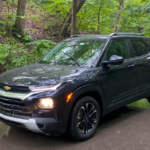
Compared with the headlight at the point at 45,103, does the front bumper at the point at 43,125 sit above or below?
below

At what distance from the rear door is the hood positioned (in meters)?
1.69

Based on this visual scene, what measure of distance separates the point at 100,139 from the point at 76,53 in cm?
184

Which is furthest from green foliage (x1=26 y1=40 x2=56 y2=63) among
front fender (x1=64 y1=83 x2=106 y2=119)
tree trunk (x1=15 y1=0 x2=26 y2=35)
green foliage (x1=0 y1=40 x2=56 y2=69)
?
tree trunk (x1=15 y1=0 x2=26 y2=35)

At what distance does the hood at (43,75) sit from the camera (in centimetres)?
329

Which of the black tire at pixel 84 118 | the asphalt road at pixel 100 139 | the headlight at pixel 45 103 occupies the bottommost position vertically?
the asphalt road at pixel 100 139

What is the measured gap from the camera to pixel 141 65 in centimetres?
488

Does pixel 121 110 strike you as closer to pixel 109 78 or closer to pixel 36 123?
pixel 109 78

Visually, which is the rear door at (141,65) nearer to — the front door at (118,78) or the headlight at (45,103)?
the front door at (118,78)

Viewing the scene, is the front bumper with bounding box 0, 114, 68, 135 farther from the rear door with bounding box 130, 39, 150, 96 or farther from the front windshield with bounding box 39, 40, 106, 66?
the rear door with bounding box 130, 39, 150, 96

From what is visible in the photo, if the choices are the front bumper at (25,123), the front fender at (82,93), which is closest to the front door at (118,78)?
the front fender at (82,93)

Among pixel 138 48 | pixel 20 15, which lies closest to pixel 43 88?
pixel 138 48

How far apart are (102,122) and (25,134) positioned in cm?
174

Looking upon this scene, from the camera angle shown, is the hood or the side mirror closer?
the hood

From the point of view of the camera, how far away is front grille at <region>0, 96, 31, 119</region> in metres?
3.19
